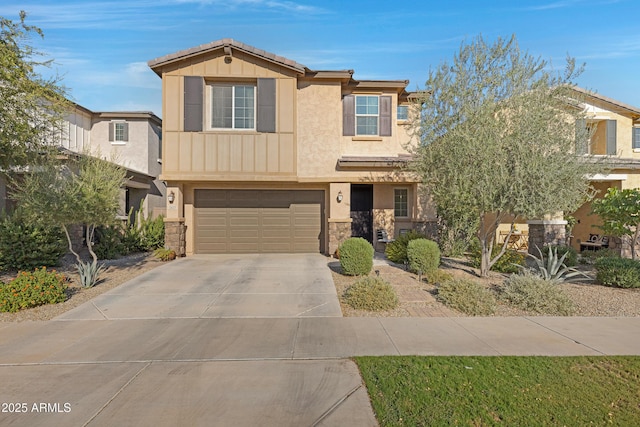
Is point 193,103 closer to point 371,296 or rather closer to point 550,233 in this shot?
point 371,296

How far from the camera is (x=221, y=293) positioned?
884cm

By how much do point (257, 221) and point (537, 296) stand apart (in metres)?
10.3

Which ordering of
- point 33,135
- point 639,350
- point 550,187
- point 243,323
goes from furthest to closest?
point 33,135
point 550,187
point 243,323
point 639,350

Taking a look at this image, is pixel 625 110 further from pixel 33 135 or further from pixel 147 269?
pixel 33 135

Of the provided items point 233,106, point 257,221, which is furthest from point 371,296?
point 233,106

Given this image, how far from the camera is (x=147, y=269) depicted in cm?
1171

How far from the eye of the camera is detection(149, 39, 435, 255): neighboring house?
529 inches

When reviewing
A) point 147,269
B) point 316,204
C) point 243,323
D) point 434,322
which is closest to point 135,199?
point 147,269

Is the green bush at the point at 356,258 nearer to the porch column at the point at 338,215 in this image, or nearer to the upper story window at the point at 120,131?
the porch column at the point at 338,215

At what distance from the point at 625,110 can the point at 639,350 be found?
15.8 meters

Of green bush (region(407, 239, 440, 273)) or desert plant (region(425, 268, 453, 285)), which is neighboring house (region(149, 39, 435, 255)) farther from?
A: desert plant (region(425, 268, 453, 285))

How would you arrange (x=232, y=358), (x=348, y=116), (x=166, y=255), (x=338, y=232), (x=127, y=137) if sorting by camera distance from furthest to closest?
(x=127, y=137)
(x=348, y=116)
(x=338, y=232)
(x=166, y=255)
(x=232, y=358)

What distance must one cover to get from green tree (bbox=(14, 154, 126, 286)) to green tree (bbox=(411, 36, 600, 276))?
8766 mm

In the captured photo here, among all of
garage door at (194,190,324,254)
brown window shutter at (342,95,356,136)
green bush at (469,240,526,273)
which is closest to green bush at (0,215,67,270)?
garage door at (194,190,324,254)
